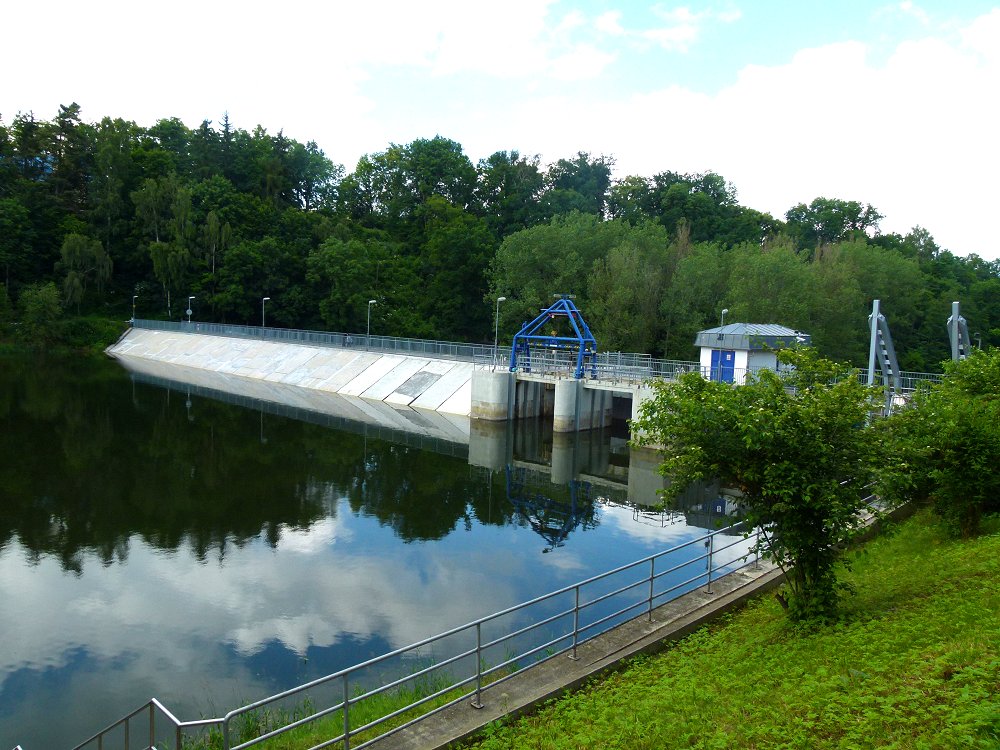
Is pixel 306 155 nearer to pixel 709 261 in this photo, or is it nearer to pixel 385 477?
pixel 709 261

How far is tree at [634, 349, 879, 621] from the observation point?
9.83 meters

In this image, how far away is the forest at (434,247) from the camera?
162 feet

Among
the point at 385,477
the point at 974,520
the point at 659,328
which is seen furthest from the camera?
the point at 659,328

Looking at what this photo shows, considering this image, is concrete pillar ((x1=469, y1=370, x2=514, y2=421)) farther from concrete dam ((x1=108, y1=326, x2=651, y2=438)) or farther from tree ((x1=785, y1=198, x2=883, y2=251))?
tree ((x1=785, y1=198, x2=883, y2=251))

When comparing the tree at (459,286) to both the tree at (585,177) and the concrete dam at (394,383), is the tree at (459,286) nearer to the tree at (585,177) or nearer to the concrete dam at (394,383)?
the concrete dam at (394,383)

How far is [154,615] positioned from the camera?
49.0 feet

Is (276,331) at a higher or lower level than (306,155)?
lower

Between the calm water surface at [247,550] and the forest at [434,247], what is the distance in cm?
1909

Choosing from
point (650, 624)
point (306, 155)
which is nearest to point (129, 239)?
point (306, 155)

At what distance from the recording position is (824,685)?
7.96m

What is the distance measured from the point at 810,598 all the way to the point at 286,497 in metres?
17.6

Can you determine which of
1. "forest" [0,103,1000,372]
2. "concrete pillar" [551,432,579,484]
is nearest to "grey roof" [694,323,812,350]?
"concrete pillar" [551,432,579,484]

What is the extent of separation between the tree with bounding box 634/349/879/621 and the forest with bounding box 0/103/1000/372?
3504cm

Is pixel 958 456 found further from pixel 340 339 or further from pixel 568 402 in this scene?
pixel 340 339
